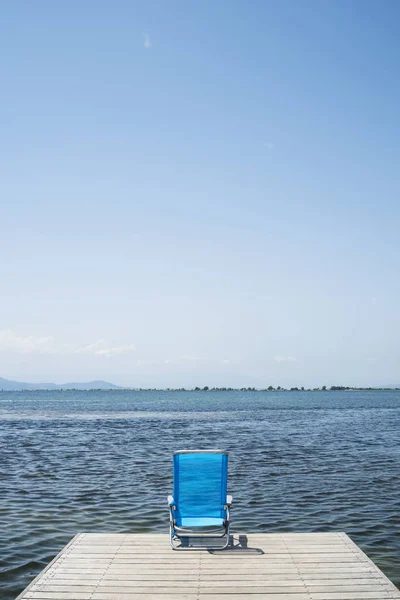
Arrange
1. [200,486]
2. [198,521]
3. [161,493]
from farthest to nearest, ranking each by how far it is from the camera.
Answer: [161,493]
[200,486]
[198,521]

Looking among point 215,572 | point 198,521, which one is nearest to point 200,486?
point 198,521

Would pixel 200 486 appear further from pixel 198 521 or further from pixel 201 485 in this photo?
pixel 198 521

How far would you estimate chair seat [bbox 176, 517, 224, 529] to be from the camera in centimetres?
893

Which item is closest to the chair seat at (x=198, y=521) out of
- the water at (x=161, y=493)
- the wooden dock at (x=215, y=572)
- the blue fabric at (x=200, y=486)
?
the blue fabric at (x=200, y=486)

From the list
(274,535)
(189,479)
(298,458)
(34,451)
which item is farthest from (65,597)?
(34,451)

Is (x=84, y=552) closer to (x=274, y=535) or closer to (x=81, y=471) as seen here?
(x=274, y=535)

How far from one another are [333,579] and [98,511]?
28.5ft

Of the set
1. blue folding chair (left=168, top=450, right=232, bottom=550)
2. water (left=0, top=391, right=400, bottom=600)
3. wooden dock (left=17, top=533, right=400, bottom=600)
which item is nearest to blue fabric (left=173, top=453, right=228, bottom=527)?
blue folding chair (left=168, top=450, right=232, bottom=550)

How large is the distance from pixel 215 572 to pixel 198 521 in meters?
1.55

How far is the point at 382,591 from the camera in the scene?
271 inches

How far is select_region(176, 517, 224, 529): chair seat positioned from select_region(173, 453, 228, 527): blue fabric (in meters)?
0.01

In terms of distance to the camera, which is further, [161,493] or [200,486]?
[161,493]

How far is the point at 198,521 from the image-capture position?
9.03 meters

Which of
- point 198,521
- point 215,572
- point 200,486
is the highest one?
point 200,486
